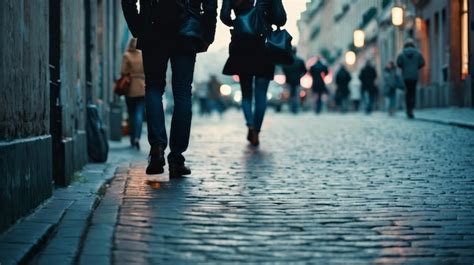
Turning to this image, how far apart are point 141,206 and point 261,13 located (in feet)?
19.9

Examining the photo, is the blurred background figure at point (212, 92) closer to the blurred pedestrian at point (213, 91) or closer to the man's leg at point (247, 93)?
the blurred pedestrian at point (213, 91)

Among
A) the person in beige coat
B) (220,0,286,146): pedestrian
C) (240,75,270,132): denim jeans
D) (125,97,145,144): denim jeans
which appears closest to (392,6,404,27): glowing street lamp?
(125,97,145,144): denim jeans

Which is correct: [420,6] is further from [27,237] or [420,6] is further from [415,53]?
[27,237]

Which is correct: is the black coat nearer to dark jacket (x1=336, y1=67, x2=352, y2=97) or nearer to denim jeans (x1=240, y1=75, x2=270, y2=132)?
denim jeans (x1=240, y1=75, x2=270, y2=132)

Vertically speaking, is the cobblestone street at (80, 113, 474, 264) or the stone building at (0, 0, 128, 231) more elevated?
the stone building at (0, 0, 128, 231)

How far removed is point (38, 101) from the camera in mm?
6926

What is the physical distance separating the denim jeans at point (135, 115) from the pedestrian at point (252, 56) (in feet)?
4.42

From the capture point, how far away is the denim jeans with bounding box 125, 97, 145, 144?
14023 millimetres

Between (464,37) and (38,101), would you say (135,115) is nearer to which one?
(38,101)

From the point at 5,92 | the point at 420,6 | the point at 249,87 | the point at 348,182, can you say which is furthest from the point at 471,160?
the point at 420,6

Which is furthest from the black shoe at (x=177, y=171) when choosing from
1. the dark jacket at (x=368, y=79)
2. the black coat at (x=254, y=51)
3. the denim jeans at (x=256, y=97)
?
the dark jacket at (x=368, y=79)

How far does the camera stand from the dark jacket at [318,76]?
37156 millimetres

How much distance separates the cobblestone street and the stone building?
0.41 m

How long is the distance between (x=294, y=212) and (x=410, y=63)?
800 inches
